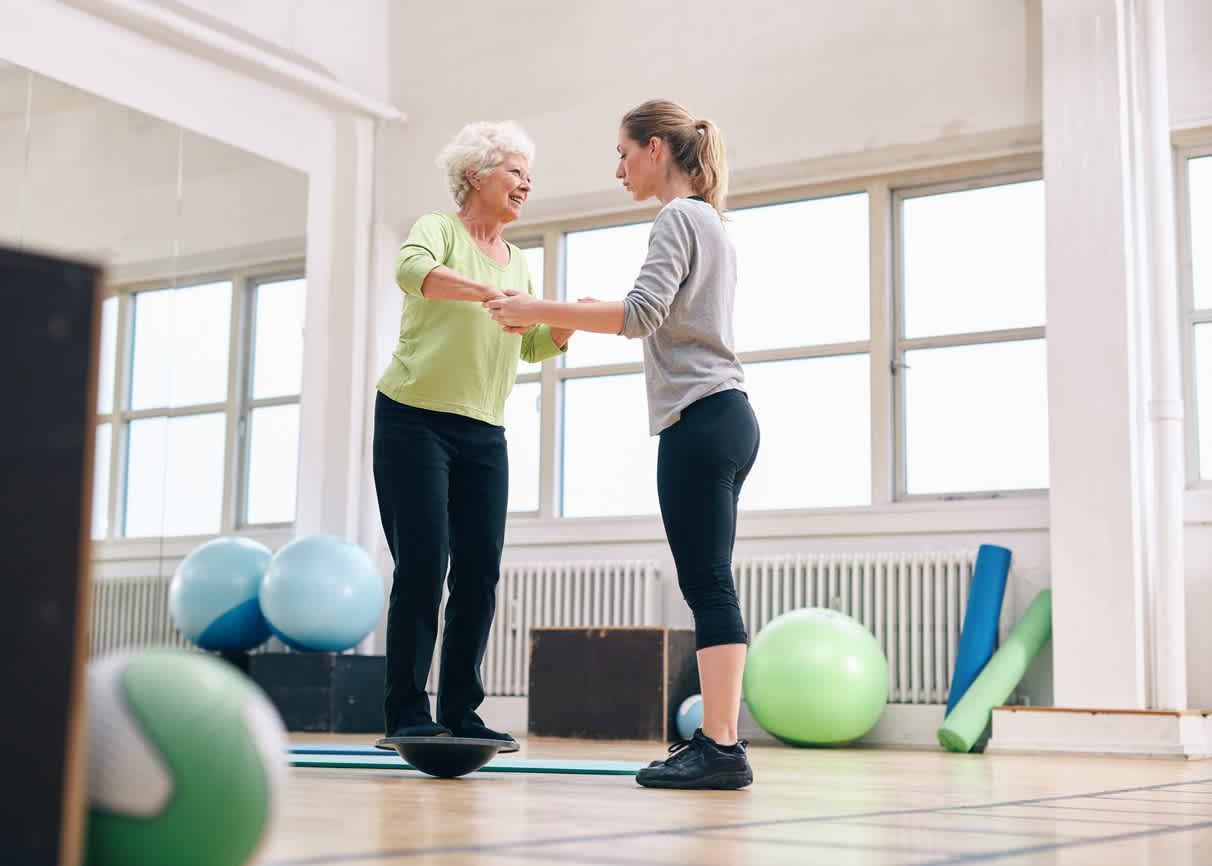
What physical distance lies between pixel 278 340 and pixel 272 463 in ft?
1.96

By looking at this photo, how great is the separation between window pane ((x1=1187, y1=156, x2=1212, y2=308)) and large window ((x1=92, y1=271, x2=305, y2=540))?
3.99m

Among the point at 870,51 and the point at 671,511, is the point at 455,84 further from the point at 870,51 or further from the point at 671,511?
the point at 671,511

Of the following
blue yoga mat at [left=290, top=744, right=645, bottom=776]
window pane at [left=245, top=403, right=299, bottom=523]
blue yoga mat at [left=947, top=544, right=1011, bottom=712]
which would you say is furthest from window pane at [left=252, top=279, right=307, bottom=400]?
blue yoga mat at [left=290, top=744, right=645, bottom=776]

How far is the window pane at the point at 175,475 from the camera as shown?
5891mm

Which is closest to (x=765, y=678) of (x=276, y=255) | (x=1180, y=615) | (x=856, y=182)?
(x=1180, y=615)

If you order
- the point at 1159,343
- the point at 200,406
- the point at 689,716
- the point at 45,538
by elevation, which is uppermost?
the point at 1159,343

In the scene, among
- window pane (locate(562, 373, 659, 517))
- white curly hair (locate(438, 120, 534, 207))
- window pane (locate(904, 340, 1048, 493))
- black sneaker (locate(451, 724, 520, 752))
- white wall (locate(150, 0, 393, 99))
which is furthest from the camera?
window pane (locate(562, 373, 659, 517))

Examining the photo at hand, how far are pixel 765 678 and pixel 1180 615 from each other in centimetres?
143

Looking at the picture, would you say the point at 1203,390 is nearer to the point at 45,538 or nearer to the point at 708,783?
the point at 708,783

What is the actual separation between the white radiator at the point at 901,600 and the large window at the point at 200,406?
2454 mm

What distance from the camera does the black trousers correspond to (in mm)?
2766

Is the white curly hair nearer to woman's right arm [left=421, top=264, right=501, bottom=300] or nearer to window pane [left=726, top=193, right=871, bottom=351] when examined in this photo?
woman's right arm [left=421, top=264, right=501, bottom=300]

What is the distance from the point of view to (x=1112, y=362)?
495cm

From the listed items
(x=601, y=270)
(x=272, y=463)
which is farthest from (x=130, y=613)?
(x=601, y=270)
